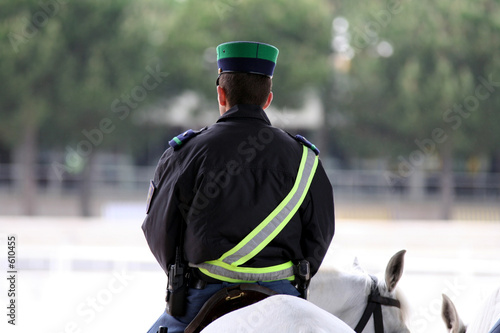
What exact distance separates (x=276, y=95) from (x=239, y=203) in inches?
617

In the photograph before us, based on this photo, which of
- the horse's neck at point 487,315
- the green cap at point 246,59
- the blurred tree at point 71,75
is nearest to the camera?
the green cap at point 246,59

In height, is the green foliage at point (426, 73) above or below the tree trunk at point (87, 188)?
above

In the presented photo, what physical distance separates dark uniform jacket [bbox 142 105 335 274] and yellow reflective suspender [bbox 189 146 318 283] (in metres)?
0.02

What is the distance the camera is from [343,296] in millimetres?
2918

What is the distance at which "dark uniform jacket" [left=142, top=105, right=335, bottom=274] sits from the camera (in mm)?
2037

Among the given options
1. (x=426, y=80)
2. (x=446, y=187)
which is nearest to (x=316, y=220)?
(x=426, y=80)

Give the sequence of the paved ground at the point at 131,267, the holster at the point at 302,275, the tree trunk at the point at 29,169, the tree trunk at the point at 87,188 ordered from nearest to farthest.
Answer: the holster at the point at 302,275 → the paved ground at the point at 131,267 → the tree trunk at the point at 29,169 → the tree trunk at the point at 87,188

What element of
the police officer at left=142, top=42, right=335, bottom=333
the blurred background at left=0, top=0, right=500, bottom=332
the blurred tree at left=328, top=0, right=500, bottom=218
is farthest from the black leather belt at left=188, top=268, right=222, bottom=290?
the blurred tree at left=328, top=0, right=500, bottom=218

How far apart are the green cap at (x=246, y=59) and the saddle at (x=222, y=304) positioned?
74 cm

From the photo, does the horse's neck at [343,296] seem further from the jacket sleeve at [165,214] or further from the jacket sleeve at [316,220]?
the jacket sleeve at [165,214]

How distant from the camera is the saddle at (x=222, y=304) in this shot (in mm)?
2000

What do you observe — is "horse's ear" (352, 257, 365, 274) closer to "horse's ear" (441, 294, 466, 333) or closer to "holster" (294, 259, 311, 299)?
"horse's ear" (441, 294, 466, 333)

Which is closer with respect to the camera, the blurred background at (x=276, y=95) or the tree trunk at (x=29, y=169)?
the blurred background at (x=276, y=95)

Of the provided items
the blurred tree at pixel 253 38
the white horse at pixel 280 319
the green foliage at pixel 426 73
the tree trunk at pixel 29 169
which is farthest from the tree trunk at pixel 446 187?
the white horse at pixel 280 319
